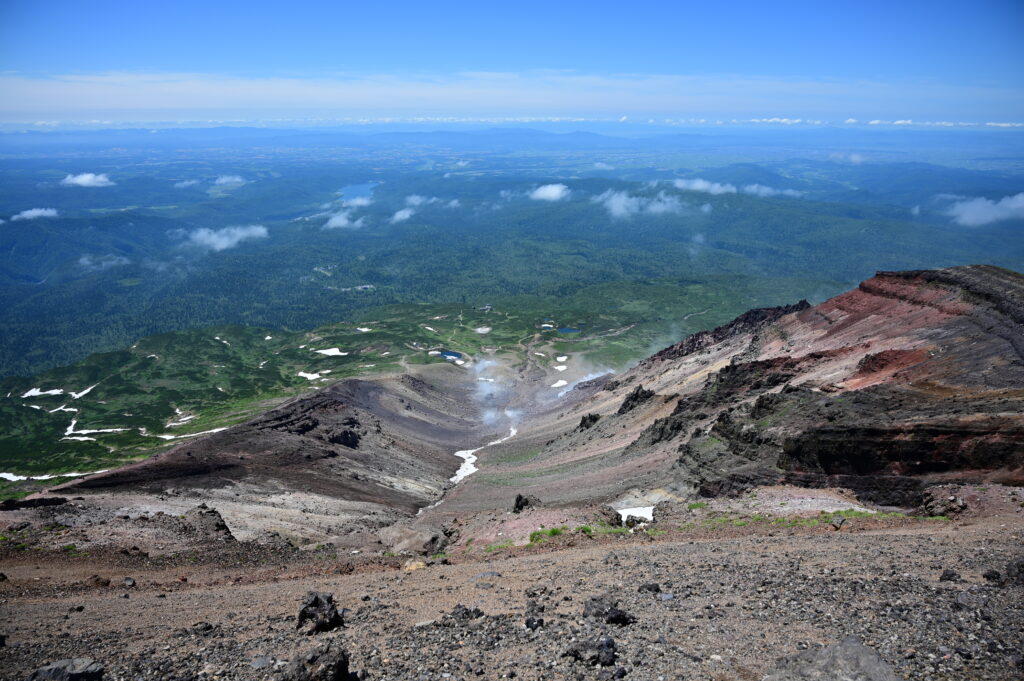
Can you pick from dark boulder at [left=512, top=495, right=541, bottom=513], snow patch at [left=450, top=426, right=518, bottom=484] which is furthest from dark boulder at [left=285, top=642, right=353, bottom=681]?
snow patch at [left=450, top=426, right=518, bottom=484]

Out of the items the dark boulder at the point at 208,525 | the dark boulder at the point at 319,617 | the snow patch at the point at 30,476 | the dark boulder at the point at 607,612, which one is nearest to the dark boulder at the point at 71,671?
the dark boulder at the point at 319,617

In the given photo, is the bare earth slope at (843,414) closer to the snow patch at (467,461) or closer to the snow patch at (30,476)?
the snow patch at (467,461)

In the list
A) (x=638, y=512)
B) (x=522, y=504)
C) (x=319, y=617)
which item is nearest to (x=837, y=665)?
(x=319, y=617)

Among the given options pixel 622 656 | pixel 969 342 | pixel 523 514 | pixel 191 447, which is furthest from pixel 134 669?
pixel 969 342

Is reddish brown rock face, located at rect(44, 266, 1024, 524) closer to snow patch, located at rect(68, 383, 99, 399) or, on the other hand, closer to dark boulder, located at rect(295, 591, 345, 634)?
dark boulder, located at rect(295, 591, 345, 634)

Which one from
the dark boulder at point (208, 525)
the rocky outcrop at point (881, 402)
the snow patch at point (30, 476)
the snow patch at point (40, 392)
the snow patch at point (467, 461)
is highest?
the rocky outcrop at point (881, 402)

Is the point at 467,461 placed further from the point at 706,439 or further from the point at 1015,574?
the point at 1015,574
